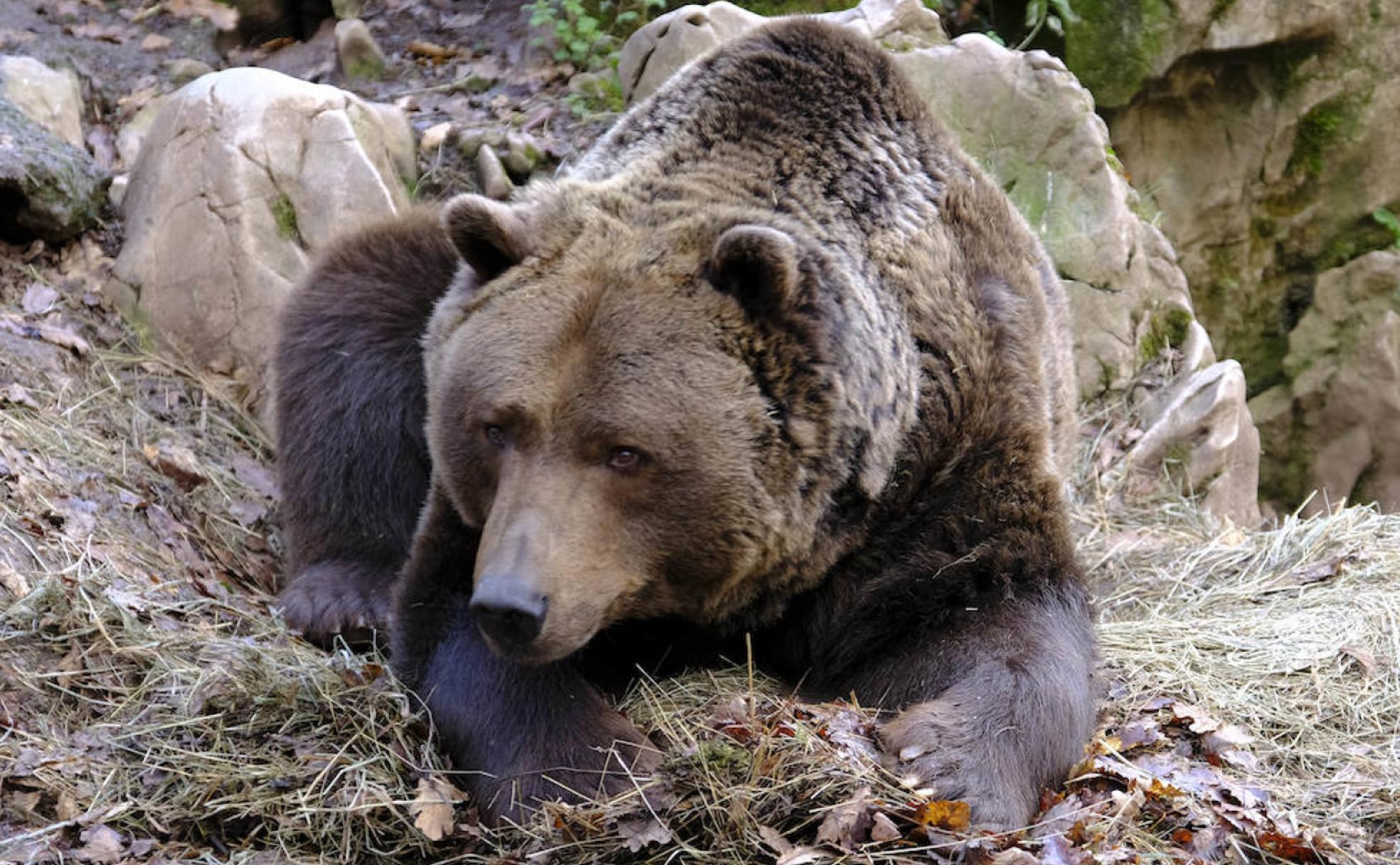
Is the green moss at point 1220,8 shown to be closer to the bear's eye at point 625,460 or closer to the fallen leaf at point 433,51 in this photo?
the fallen leaf at point 433,51

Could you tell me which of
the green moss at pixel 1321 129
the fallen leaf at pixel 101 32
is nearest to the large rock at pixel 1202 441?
the green moss at pixel 1321 129

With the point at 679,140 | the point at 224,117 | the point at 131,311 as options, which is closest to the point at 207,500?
the point at 131,311

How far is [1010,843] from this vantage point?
150 inches

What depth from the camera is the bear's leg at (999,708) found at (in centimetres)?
405

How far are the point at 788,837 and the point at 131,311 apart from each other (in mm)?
5309

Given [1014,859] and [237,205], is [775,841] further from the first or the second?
[237,205]

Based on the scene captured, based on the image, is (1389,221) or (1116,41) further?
(1389,221)

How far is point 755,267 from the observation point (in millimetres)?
4113

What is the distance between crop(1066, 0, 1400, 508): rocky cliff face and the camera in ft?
32.0

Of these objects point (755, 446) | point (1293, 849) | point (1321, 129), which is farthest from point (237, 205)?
point (1321, 129)

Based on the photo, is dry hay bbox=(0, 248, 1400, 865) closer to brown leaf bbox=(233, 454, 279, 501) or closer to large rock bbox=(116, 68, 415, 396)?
brown leaf bbox=(233, 454, 279, 501)

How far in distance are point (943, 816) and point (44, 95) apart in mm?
6937

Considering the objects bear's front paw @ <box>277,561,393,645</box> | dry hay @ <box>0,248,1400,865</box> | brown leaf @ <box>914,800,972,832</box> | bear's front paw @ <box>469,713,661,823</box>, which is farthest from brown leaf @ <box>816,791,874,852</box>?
bear's front paw @ <box>277,561,393,645</box>

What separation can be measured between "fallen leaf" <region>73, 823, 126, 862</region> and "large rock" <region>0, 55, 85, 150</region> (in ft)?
16.9
